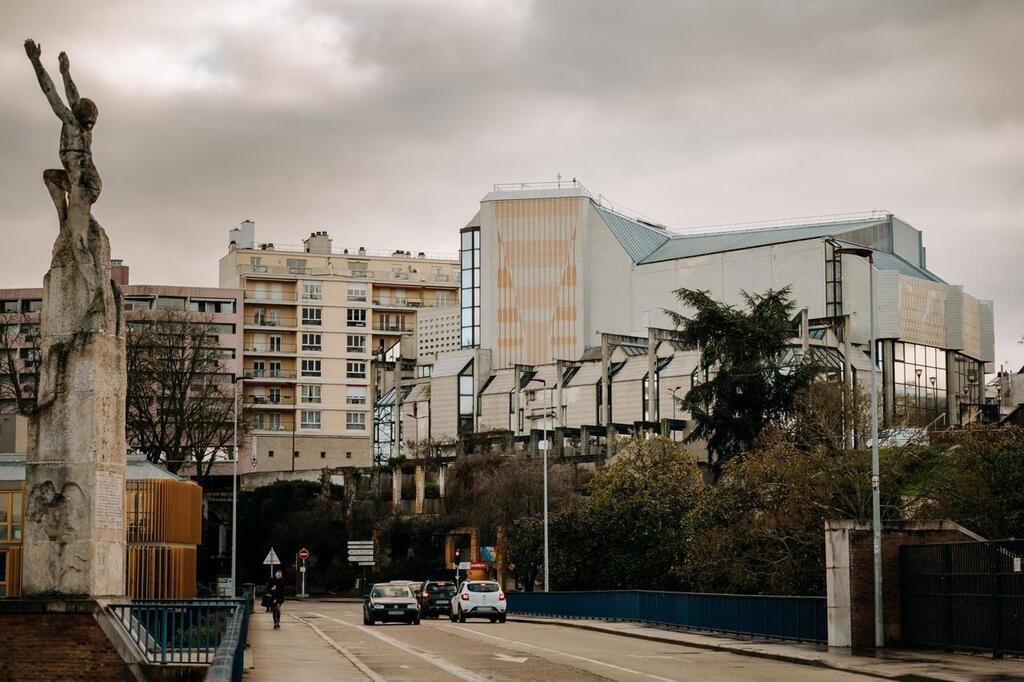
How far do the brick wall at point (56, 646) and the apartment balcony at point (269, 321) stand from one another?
11775 cm

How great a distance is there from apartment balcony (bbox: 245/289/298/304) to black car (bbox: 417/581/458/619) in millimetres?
86088

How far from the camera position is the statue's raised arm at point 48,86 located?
89.5 feet

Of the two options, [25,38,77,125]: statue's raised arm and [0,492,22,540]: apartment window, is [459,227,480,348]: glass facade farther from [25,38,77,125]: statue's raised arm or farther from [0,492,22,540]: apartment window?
[25,38,77,125]: statue's raised arm

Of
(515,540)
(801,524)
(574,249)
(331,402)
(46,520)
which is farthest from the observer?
(331,402)

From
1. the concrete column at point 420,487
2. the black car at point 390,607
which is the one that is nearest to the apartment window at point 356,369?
the concrete column at point 420,487

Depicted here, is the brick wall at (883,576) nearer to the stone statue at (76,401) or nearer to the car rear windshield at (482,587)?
the stone statue at (76,401)

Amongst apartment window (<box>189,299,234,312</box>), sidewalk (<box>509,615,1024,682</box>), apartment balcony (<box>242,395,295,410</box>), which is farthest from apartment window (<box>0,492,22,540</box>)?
apartment balcony (<box>242,395,295,410</box>)

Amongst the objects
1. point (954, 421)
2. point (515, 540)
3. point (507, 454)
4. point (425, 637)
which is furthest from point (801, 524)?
point (954, 421)

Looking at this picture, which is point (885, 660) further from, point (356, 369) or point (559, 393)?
point (356, 369)

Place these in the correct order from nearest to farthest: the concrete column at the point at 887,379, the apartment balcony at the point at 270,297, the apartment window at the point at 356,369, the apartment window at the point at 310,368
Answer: the concrete column at the point at 887,379 → the apartment balcony at the point at 270,297 → the apartment window at the point at 310,368 → the apartment window at the point at 356,369

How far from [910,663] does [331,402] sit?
11897 cm

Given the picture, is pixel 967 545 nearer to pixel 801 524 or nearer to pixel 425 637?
pixel 425 637

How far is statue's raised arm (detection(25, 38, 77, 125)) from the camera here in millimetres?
27281

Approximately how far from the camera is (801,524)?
4881 cm
